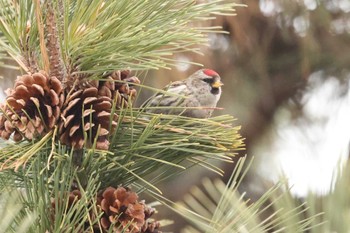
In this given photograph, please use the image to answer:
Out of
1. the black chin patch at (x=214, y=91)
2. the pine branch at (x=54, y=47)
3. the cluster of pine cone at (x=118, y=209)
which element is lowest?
Result: the cluster of pine cone at (x=118, y=209)

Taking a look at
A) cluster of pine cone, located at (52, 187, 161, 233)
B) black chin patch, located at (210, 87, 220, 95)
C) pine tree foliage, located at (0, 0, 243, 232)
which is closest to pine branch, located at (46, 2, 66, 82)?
pine tree foliage, located at (0, 0, 243, 232)

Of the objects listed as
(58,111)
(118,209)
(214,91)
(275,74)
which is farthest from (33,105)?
(275,74)

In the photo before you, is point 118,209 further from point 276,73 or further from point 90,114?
point 276,73

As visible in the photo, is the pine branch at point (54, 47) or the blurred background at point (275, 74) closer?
the pine branch at point (54, 47)

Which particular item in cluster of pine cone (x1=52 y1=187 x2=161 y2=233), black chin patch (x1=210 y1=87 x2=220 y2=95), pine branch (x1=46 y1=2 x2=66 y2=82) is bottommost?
cluster of pine cone (x1=52 y1=187 x2=161 y2=233)

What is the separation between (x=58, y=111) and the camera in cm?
136

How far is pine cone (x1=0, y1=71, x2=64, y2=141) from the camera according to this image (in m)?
1.36

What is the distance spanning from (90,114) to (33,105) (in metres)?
0.09

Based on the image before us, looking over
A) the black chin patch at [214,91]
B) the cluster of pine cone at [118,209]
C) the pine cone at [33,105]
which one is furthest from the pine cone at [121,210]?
the black chin patch at [214,91]

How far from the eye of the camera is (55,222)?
129 centimetres

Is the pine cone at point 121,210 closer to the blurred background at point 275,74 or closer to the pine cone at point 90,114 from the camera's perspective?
the pine cone at point 90,114

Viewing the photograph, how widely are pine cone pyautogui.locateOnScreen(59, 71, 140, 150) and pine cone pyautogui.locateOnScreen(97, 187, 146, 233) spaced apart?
0.08m

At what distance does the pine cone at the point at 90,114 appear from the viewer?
1.37 metres

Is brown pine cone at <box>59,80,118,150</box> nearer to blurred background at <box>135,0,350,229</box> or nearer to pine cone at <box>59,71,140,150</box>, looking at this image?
pine cone at <box>59,71,140,150</box>
